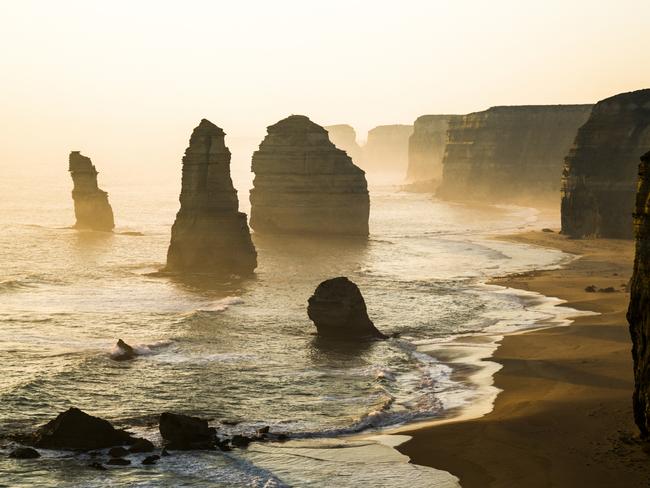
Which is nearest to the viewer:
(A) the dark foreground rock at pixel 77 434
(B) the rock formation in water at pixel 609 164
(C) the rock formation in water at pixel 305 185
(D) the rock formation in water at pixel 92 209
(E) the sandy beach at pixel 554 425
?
(E) the sandy beach at pixel 554 425

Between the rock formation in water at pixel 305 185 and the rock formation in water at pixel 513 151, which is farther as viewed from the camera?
the rock formation in water at pixel 513 151

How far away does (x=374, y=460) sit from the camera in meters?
23.0

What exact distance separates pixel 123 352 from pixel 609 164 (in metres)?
55.7

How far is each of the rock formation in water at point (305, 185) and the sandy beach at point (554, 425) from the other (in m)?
45.4

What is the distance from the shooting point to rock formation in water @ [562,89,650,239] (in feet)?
258

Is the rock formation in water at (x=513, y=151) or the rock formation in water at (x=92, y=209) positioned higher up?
the rock formation in water at (x=513, y=151)

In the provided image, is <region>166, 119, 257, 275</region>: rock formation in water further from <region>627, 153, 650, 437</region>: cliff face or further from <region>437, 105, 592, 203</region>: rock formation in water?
<region>437, 105, 592, 203</region>: rock formation in water

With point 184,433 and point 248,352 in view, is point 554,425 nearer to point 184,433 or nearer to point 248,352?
point 184,433

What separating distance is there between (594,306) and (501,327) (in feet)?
21.7

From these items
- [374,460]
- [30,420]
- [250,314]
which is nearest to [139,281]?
[250,314]

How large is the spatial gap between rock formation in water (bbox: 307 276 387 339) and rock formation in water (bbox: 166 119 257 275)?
20.9m

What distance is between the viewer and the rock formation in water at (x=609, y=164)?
78.8m

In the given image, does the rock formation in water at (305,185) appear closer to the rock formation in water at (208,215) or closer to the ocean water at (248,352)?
the ocean water at (248,352)

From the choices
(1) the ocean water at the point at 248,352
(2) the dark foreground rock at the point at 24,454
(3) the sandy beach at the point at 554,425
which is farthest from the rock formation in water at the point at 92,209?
(2) the dark foreground rock at the point at 24,454
